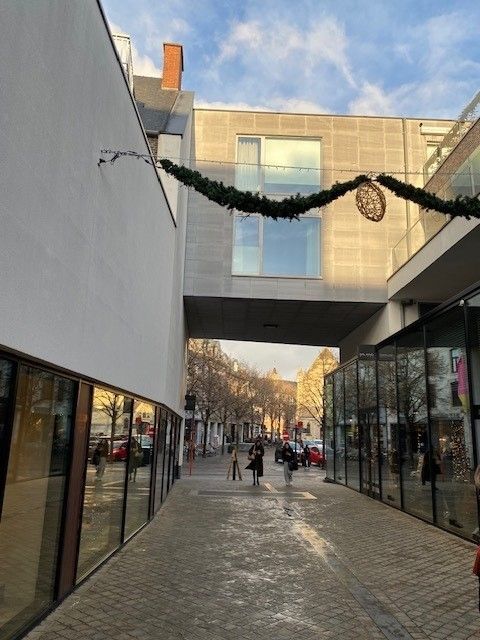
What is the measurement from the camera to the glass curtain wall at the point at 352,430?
17516 mm

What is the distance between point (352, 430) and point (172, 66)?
46.4 ft

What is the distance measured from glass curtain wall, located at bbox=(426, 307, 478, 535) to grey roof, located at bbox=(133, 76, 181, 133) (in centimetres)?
905

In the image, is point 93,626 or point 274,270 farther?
point 274,270

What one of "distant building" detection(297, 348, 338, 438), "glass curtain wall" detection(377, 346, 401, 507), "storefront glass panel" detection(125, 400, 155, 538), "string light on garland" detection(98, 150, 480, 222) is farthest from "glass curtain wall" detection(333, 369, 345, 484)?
"distant building" detection(297, 348, 338, 438)

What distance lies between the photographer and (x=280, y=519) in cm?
1125

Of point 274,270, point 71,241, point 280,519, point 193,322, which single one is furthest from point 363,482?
point 71,241

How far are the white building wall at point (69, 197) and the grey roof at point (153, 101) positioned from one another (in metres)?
6.90

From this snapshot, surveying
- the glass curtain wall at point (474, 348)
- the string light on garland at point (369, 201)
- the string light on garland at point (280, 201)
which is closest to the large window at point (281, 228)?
the string light on garland at point (369, 201)

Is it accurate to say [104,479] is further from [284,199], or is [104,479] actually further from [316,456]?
[316,456]

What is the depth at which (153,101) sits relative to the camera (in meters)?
17.0

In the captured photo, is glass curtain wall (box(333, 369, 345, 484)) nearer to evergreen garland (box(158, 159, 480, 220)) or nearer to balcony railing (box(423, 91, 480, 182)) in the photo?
balcony railing (box(423, 91, 480, 182))

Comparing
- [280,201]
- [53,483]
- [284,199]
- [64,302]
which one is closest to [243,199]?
[280,201]

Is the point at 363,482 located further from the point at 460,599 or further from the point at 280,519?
the point at 460,599

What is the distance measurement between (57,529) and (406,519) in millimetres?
8572
